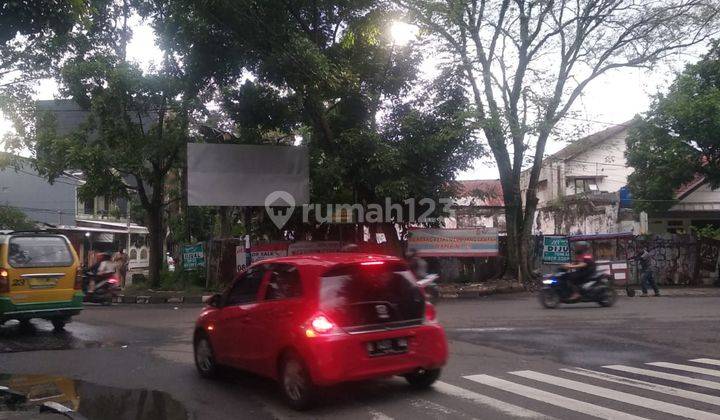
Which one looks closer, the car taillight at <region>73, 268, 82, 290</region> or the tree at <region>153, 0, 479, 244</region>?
the car taillight at <region>73, 268, 82, 290</region>

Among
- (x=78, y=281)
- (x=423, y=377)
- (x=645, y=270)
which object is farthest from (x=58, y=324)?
(x=645, y=270)

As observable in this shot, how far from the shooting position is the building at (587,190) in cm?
3066

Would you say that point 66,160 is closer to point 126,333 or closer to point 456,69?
point 126,333

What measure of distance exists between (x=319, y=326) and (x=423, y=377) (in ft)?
5.18

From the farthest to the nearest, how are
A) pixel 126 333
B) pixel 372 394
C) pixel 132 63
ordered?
pixel 132 63, pixel 126 333, pixel 372 394

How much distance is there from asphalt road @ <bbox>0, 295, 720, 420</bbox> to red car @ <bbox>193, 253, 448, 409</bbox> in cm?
37

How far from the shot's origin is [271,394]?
674 centimetres

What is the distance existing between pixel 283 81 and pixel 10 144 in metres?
11.1

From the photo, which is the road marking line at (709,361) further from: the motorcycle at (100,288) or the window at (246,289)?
the motorcycle at (100,288)

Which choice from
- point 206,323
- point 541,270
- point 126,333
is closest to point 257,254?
point 126,333

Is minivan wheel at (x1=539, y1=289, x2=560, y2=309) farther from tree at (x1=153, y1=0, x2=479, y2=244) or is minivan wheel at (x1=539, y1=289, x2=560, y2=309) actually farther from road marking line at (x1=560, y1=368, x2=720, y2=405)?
road marking line at (x1=560, y1=368, x2=720, y2=405)

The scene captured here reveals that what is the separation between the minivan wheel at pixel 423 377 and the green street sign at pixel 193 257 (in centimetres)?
1542

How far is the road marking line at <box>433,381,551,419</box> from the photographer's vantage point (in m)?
5.69

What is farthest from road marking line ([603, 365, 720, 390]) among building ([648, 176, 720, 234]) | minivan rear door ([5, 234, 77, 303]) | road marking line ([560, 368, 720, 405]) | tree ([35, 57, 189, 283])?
building ([648, 176, 720, 234])
